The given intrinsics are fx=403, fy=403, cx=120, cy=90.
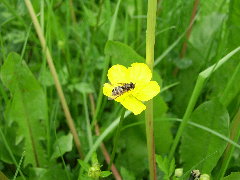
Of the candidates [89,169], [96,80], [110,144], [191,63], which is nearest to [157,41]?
[191,63]

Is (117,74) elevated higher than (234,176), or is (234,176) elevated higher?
(117,74)

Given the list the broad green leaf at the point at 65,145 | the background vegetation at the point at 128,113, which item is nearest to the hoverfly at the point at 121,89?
the background vegetation at the point at 128,113

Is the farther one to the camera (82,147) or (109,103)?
(109,103)

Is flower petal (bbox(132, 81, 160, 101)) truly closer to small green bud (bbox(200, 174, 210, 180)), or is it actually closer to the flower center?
the flower center

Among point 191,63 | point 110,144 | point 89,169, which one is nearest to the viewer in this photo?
point 89,169

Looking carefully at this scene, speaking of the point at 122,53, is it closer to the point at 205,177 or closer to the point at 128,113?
the point at 128,113

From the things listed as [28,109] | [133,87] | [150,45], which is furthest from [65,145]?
[150,45]

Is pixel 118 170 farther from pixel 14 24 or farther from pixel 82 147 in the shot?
pixel 14 24
